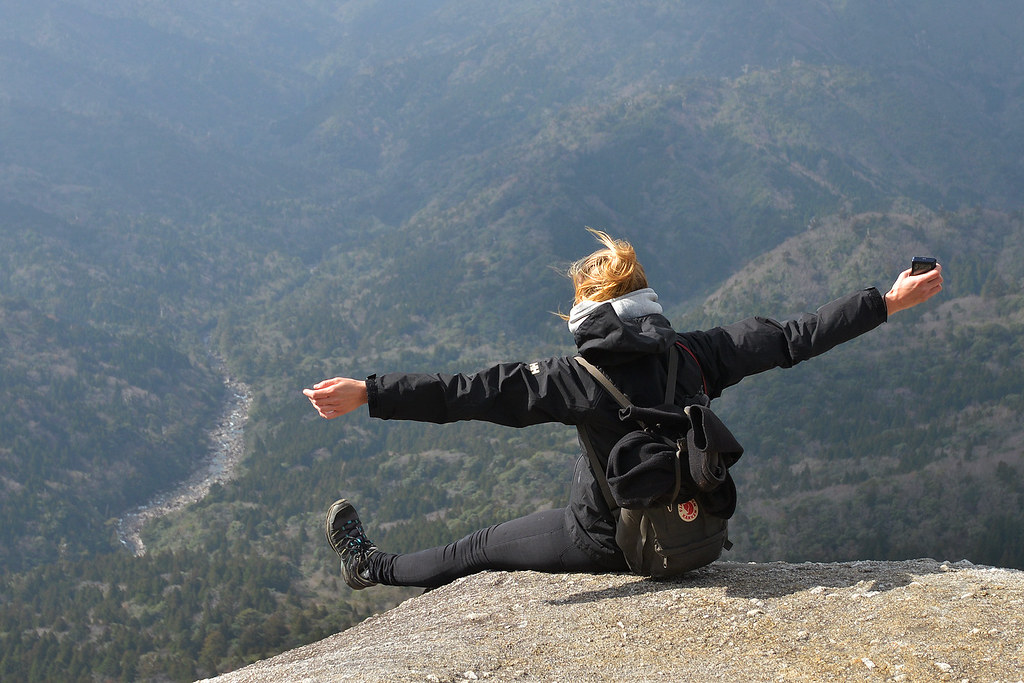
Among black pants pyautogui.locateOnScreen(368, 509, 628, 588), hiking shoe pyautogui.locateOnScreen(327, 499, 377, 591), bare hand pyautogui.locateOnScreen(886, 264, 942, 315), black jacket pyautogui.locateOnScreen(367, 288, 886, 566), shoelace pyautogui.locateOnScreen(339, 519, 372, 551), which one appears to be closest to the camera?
black jacket pyautogui.locateOnScreen(367, 288, 886, 566)

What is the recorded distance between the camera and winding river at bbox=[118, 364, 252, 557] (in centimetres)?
7581

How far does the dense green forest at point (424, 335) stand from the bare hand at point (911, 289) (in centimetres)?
1723

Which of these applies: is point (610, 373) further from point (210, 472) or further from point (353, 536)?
point (210, 472)

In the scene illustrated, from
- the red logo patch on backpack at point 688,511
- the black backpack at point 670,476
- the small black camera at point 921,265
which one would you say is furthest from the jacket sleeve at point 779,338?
the red logo patch on backpack at point 688,511

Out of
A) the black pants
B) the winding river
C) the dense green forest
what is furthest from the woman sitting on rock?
the winding river

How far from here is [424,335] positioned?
4513 inches

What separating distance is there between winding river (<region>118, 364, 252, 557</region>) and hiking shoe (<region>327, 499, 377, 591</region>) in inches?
2603

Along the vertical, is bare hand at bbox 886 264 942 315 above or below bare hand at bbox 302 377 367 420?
below

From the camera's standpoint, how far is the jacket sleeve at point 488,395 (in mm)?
6574

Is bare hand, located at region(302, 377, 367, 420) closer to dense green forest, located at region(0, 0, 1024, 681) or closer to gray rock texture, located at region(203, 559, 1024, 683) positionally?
gray rock texture, located at region(203, 559, 1024, 683)

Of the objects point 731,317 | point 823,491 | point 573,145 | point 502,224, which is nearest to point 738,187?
point 573,145

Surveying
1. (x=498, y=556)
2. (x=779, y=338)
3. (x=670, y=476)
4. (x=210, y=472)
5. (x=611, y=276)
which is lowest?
(x=498, y=556)

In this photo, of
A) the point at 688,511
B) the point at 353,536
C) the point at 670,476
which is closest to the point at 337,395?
the point at 670,476

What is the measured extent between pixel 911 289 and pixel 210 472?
8647cm
